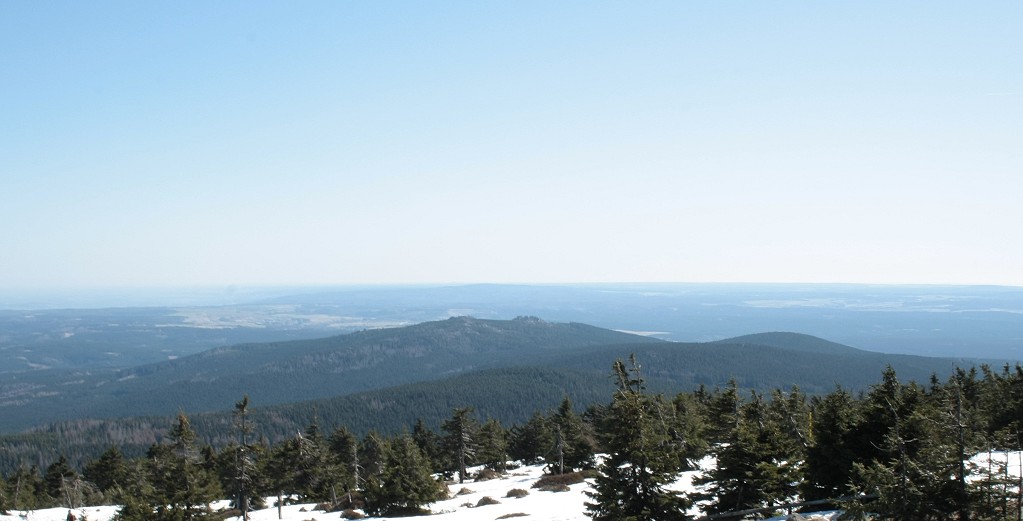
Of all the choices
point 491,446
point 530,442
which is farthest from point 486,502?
point 530,442

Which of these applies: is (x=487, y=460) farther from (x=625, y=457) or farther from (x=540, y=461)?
(x=625, y=457)

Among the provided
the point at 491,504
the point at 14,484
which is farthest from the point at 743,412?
the point at 14,484

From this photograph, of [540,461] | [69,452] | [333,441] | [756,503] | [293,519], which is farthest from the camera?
[69,452]

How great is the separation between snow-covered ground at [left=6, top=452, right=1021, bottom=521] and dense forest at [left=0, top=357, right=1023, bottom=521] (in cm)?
163

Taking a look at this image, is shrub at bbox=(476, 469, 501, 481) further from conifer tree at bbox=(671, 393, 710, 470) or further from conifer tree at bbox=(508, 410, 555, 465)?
conifer tree at bbox=(671, 393, 710, 470)

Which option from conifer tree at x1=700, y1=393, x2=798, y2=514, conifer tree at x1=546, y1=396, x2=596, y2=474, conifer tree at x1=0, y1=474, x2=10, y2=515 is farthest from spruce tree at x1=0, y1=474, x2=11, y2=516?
conifer tree at x1=700, y1=393, x2=798, y2=514

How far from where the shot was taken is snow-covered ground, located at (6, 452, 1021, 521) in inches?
1288

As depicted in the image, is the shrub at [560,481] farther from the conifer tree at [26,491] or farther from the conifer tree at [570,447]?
the conifer tree at [26,491]

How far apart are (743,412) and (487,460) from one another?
44.6 metres

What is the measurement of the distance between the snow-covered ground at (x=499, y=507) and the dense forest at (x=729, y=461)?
1.63 metres

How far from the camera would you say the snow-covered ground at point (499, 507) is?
3272cm

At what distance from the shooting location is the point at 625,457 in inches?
898

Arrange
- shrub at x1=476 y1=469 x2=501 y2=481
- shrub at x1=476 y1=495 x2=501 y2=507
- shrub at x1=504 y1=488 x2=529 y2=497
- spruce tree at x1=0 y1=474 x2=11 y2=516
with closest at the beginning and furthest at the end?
shrub at x1=476 y1=495 x2=501 y2=507 < shrub at x1=504 y1=488 x2=529 y2=497 < spruce tree at x1=0 y1=474 x2=11 y2=516 < shrub at x1=476 y1=469 x2=501 y2=481

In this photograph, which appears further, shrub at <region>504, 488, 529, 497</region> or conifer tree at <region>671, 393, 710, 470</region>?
shrub at <region>504, 488, 529, 497</region>
